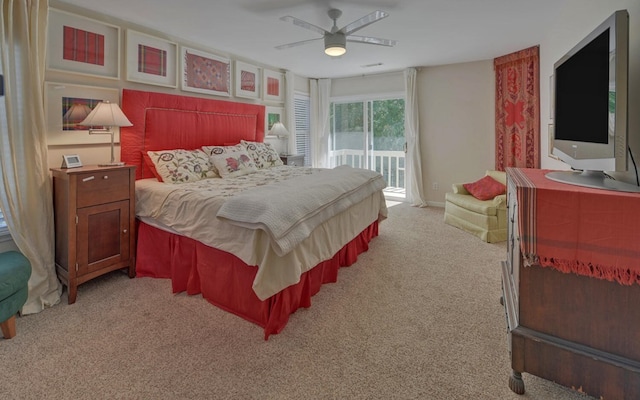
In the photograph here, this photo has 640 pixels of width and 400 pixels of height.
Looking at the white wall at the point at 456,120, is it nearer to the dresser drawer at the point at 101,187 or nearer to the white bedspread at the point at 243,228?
the white bedspread at the point at 243,228

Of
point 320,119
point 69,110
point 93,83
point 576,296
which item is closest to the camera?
point 576,296

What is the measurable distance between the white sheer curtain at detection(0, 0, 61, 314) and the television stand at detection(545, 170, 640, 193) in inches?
134

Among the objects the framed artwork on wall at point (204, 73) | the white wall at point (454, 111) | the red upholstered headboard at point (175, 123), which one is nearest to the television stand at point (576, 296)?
the white wall at point (454, 111)

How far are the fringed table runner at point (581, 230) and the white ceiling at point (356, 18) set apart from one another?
7.69 feet

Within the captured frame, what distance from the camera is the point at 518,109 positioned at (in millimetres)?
4516

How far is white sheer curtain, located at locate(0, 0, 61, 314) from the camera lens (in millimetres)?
2256

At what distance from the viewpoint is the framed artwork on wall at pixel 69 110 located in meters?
2.70

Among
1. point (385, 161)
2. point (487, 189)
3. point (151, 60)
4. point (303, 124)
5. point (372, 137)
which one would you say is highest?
point (151, 60)

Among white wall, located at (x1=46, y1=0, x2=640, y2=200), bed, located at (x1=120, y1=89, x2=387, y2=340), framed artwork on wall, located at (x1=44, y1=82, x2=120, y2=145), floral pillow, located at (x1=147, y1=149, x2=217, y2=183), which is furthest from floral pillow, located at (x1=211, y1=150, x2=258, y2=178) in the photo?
framed artwork on wall, located at (x1=44, y1=82, x2=120, y2=145)

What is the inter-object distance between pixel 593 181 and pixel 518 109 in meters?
3.68

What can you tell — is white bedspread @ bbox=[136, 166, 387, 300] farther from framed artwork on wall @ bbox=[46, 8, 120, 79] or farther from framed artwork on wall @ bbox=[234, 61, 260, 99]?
framed artwork on wall @ bbox=[234, 61, 260, 99]

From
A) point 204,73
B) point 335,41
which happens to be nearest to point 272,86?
point 204,73

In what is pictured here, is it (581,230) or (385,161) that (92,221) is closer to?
(581,230)

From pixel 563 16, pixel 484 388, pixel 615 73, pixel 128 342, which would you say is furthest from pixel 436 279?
pixel 563 16
